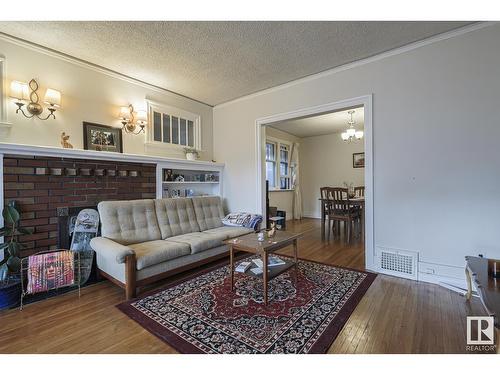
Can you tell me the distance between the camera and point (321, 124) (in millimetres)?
Answer: 5848

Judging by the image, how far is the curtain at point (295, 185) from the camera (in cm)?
704

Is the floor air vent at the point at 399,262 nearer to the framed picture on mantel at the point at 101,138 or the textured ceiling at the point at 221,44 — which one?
the textured ceiling at the point at 221,44

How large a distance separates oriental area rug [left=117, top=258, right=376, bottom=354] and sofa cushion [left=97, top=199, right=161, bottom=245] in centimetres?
79

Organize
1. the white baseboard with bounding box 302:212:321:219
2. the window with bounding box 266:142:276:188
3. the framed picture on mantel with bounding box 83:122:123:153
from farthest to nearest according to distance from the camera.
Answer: the white baseboard with bounding box 302:212:321:219, the window with bounding box 266:142:276:188, the framed picture on mantel with bounding box 83:122:123:153

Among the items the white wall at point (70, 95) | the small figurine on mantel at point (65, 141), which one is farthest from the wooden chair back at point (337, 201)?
the small figurine on mantel at point (65, 141)

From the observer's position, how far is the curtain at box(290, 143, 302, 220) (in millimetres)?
7039

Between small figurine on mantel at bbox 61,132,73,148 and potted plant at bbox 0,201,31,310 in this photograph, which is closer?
potted plant at bbox 0,201,31,310

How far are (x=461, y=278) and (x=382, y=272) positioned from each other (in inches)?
28.1

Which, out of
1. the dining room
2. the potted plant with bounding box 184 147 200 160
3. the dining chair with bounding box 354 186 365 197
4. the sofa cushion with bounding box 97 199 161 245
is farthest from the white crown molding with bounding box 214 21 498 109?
the dining chair with bounding box 354 186 365 197

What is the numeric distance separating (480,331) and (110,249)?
3.10 m

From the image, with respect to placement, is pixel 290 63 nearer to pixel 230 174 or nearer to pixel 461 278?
pixel 230 174

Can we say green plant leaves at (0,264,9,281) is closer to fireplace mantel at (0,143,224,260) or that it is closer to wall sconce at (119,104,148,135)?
fireplace mantel at (0,143,224,260)

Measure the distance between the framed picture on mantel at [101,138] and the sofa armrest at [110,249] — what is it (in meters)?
1.24
